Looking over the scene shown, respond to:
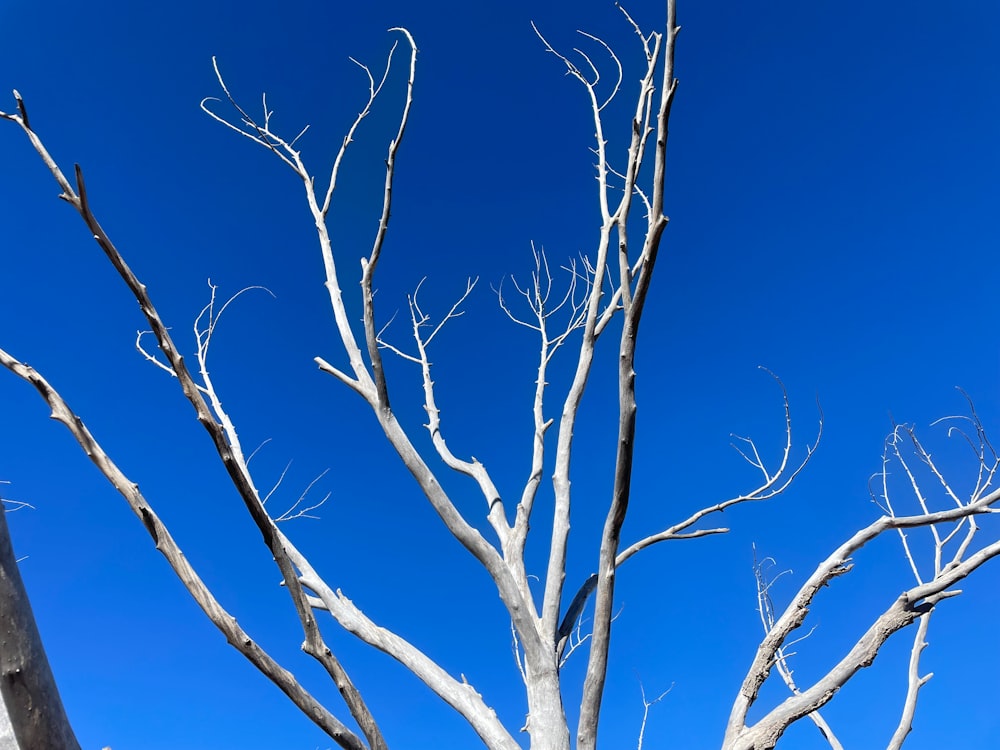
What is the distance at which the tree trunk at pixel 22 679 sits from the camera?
2.72 feet

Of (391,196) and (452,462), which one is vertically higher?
(391,196)

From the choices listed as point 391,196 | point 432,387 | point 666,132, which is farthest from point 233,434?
point 666,132

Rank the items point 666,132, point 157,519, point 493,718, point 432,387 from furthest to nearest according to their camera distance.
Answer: point 432,387 → point 493,718 → point 666,132 → point 157,519

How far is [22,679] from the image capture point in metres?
0.84

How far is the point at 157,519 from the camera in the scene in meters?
1.37

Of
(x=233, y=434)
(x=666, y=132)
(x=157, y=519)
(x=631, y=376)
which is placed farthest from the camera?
(x=233, y=434)

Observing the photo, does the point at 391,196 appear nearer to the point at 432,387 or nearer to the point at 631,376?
the point at 432,387

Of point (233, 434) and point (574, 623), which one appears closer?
point (574, 623)

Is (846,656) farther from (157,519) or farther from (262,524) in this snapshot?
(157,519)

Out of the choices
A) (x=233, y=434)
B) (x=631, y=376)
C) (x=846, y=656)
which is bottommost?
(x=846, y=656)

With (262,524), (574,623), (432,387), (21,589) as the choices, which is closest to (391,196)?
(432,387)

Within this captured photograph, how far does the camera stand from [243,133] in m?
3.79

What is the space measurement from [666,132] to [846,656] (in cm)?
180

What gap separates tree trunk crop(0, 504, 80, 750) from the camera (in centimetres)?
83
